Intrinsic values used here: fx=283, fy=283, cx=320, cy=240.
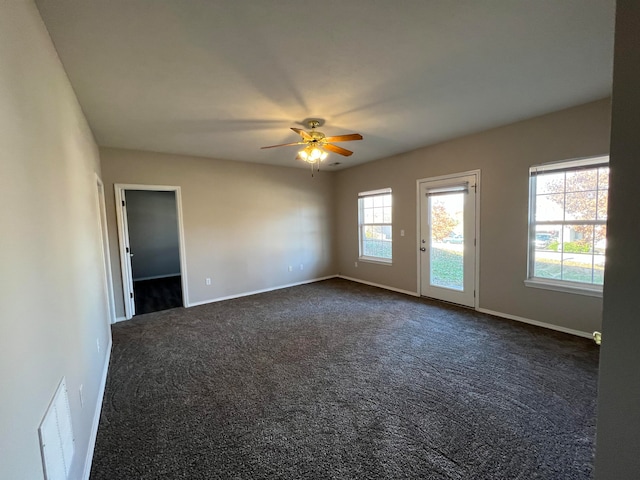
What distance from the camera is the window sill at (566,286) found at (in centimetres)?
312

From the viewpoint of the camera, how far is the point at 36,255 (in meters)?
1.21

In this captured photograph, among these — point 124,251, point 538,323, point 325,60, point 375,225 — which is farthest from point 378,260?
point 124,251

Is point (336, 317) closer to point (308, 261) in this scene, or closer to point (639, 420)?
point (308, 261)

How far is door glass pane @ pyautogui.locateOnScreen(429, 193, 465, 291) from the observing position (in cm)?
432

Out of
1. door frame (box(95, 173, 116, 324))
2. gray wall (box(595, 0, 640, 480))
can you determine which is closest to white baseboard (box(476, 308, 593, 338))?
gray wall (box(595, 0, 640, 480))

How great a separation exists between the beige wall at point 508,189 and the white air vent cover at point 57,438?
447 centimetres

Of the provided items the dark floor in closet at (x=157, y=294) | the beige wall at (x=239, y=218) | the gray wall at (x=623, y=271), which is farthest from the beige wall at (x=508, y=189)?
the dark floor in closet at (x=157, y=294)

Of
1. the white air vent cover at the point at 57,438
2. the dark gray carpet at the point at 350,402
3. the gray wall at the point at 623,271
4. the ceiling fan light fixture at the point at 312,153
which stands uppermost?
the ceiling fan light fixture at the point at 312,153

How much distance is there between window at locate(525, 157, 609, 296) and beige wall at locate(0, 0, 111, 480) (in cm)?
449

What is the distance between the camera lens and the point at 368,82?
2.42 meters

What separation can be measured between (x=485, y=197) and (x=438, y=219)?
2.60ft

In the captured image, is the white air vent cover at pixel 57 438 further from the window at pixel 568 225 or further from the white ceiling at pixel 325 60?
the window at pixel 568 225

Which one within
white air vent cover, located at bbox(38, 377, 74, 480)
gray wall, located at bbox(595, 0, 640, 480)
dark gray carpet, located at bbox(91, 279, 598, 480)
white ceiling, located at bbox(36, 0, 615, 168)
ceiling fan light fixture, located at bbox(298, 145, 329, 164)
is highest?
white ceiling, located at bbox(36, 0, 615, 168)

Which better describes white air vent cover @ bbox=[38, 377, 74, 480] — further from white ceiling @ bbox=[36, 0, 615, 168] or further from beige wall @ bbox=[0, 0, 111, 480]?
white ceiling @ bbox=[36, 0, 615, 168]
